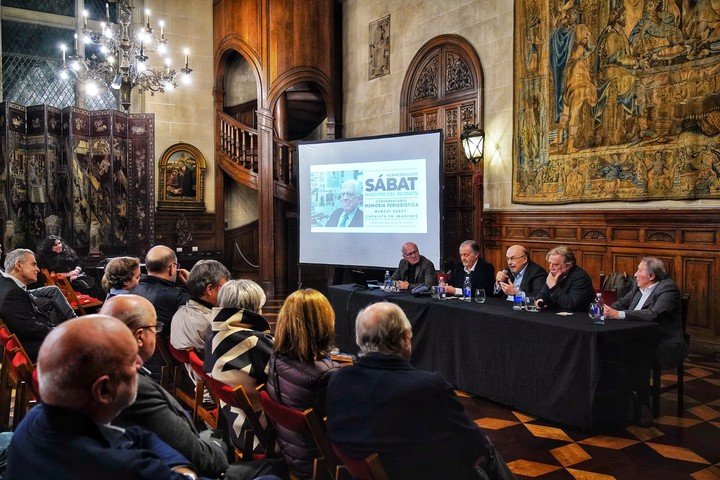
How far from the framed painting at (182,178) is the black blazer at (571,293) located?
8.67 meters

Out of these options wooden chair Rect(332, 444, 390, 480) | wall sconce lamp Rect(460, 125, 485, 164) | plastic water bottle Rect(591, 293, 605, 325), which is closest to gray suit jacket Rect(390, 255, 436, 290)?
wall sconce lamp Rect(460, 125, 485, 164)

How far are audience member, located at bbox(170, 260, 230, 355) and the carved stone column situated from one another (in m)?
7.36

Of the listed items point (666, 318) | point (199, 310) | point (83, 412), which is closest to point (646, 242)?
point (666, 318)

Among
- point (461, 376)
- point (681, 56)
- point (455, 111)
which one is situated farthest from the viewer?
point (455, 111)

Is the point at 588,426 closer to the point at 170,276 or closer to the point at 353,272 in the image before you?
the point at 170,276

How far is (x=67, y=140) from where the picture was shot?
32.5 feet

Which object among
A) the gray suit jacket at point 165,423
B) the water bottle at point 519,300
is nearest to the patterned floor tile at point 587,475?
the water bottle at point 519,300

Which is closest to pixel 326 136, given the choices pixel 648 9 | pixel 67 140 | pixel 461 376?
pixel 67 140

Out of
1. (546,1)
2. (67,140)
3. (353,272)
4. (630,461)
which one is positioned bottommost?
(630,461)

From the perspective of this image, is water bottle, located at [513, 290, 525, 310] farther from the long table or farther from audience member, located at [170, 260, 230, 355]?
audience member, located at [170, 260, 230, 355]

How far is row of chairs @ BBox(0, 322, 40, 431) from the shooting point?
252cm

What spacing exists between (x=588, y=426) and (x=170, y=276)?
3.01m

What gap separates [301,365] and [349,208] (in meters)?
6.78

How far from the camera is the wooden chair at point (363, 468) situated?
1694 mm
